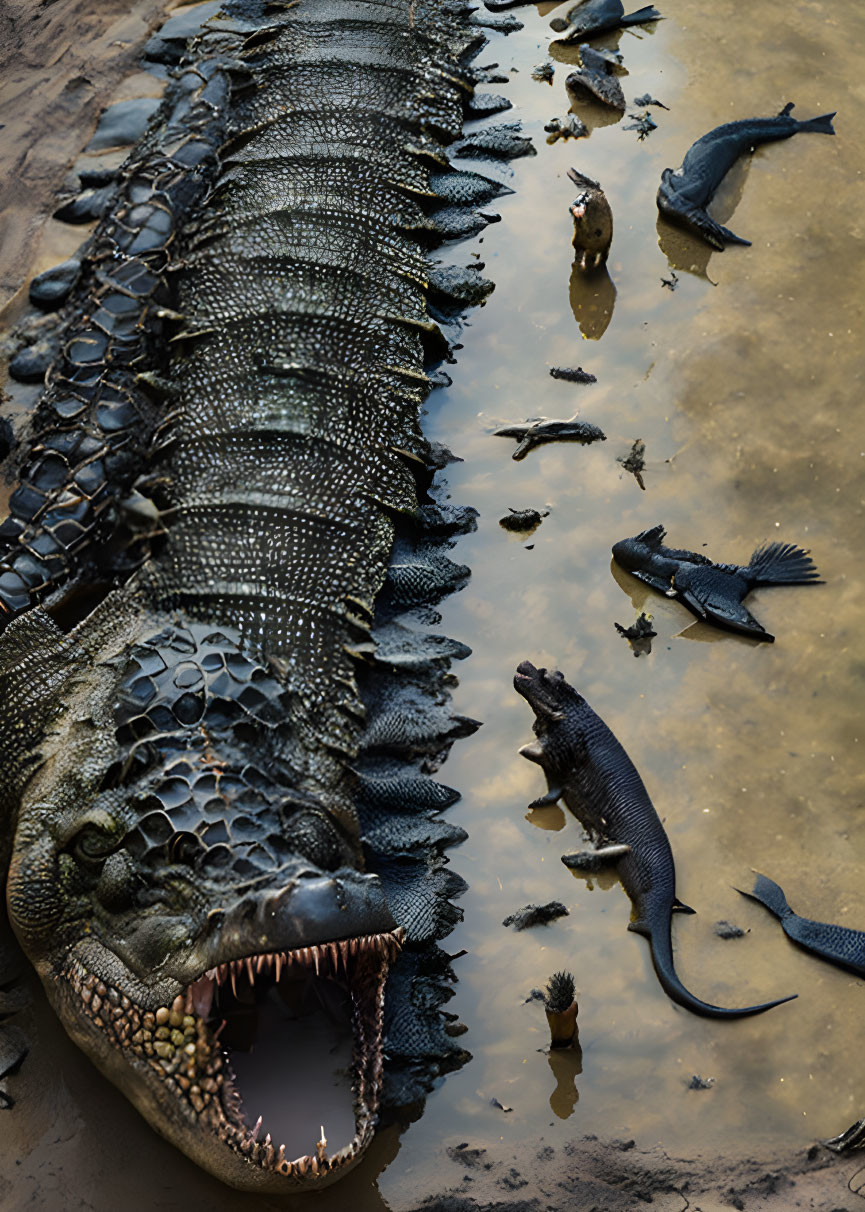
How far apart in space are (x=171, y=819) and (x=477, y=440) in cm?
270

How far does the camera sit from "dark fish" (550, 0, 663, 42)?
26.5 feet

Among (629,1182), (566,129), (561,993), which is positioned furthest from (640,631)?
(566,129)

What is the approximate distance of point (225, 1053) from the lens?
12.7 feet

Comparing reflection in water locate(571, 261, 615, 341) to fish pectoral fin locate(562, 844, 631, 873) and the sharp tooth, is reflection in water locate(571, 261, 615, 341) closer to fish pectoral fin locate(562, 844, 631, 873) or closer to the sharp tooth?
fish pectoral fin locate(562, 844, 631, 873)

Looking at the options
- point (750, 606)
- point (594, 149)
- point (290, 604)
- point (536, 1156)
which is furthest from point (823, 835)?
point (594, 149)

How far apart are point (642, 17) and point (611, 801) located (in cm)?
571

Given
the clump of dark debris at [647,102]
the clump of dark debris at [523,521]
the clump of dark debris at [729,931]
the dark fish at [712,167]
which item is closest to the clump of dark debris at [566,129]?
the clump of dark debris at [647,102]

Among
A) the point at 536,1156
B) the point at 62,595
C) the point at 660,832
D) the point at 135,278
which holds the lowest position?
the point at 536,1156

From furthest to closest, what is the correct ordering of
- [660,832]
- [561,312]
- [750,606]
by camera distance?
[561,312] < [750,606] < [660,832]

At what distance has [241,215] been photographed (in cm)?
634

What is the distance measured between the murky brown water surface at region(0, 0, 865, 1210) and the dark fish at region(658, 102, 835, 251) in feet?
0.34

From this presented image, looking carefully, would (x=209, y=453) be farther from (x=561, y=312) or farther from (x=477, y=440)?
(x=561, y=312)

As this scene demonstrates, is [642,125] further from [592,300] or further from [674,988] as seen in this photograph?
[674,988]

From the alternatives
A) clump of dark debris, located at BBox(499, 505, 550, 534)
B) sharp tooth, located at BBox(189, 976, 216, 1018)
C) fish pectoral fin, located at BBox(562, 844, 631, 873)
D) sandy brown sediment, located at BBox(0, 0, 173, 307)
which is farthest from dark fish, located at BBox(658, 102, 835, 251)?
sharp tooth, located at BBox(189, 976, 216, 1018)
